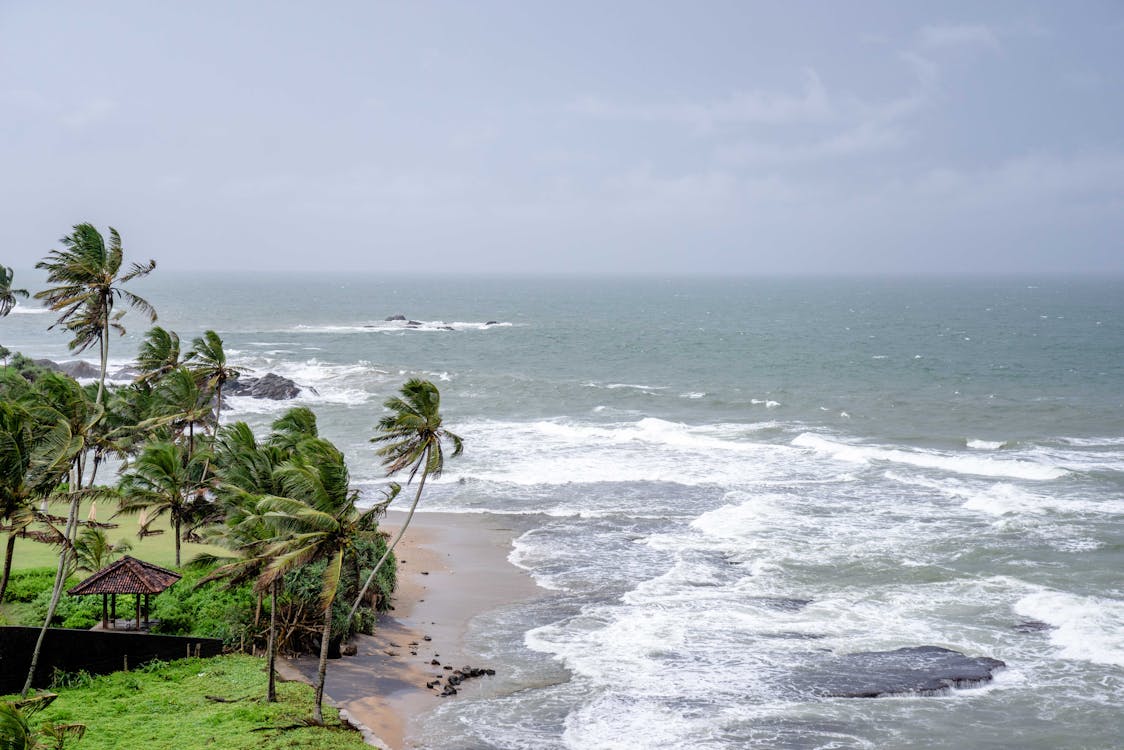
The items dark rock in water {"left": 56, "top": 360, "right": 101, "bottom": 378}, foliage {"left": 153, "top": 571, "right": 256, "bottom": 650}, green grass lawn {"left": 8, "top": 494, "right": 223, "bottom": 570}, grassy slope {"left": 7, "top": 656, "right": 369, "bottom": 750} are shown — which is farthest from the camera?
dark rock in water {"left": 56, "top": 360, "right": 101, "bottom": 378}

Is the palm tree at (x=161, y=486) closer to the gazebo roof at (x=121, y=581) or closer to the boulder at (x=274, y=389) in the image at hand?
the gazebo roof at (x=121, y=581)

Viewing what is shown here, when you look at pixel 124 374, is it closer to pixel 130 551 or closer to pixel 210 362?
pixel 210 362

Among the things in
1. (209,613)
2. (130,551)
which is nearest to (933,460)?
(209,613)

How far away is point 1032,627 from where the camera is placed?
90.7 feet

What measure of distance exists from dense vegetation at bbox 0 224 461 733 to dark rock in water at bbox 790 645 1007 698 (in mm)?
11792

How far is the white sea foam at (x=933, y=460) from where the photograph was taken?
46.2 metres

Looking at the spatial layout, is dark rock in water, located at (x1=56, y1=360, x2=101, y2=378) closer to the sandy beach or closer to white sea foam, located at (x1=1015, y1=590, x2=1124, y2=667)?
the sandy beach

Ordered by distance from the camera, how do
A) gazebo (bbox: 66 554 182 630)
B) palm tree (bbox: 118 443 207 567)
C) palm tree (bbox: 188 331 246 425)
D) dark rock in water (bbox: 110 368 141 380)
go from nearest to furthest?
gazebo (bbox: 66 554 182 630)
palm tree (bbox: 118 443 207 567)
palm tree (bbox: 188 331 246 425)
dark rock in water (bbox: 110 368 141 380)

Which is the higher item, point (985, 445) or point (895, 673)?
point (985, 445)

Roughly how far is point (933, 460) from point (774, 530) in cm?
1696

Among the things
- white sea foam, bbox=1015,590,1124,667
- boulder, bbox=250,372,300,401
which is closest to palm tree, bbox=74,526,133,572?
white sea foam, bbox=1015,590,1124,667

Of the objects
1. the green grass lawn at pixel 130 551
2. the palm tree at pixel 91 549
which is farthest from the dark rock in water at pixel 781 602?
the palm tree at pixel 91 549

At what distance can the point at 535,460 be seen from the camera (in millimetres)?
50781

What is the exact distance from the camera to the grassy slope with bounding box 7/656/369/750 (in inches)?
735
